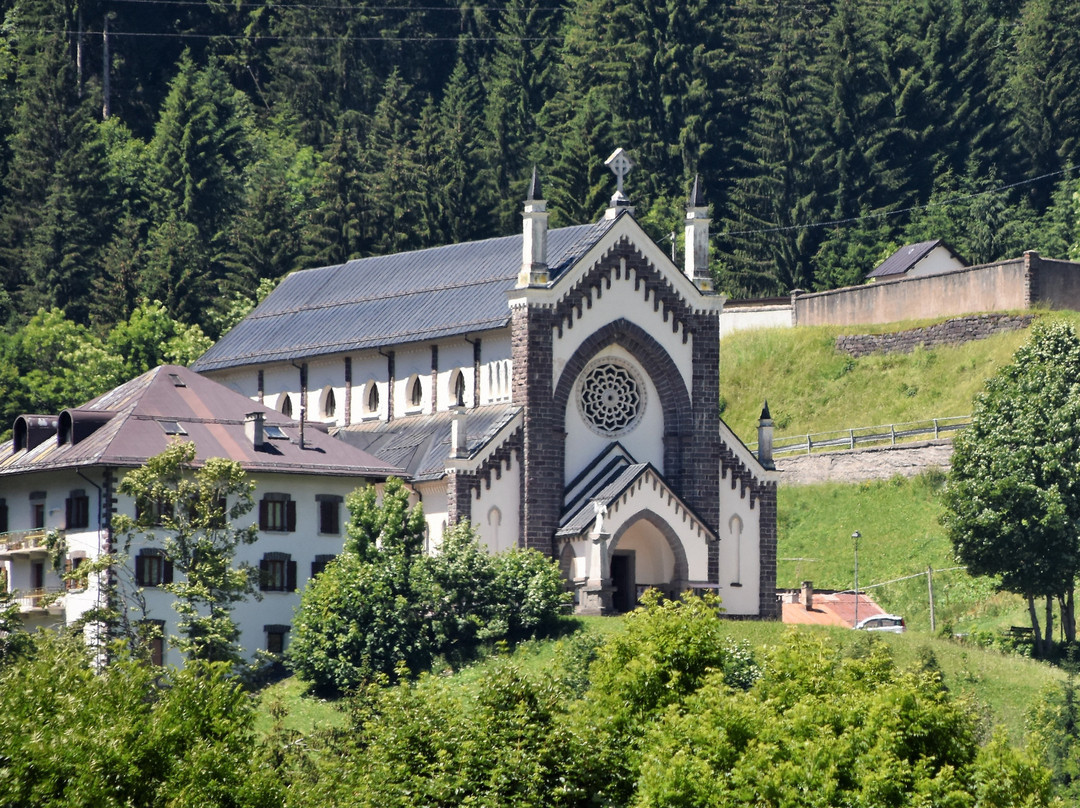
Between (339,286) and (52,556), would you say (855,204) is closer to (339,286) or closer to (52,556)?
(339,286)

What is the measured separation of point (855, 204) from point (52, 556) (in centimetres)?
6958

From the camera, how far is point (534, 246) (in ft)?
269

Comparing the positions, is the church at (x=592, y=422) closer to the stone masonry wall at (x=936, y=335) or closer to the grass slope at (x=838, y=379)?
the grass slope at (x=838, y=379)

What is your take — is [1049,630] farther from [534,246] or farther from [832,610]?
[534,246]

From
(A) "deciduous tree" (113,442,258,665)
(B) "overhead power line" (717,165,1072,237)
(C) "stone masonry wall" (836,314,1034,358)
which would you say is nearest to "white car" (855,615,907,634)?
(A) "deciduous tree" (113,442,258,665)

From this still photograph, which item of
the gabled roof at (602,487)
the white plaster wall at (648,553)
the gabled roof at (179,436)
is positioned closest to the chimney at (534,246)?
the gabled roof at (602,487)

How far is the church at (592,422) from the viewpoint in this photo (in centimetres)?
8156

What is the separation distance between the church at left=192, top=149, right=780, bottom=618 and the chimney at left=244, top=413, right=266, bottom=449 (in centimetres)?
502

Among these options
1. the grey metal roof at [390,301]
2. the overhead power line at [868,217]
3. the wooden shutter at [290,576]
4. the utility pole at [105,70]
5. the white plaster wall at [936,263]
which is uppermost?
the utility pole at [105,70]

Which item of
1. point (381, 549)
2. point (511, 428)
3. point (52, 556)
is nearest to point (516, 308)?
point (511, 428)

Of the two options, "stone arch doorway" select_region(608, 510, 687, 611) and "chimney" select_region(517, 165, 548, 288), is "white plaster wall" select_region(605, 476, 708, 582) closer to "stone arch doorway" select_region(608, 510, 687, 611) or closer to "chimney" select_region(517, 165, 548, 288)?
"stone arch doorway" select_region(608, 510, 687, 611)

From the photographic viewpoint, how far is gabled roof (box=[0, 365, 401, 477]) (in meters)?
81.8

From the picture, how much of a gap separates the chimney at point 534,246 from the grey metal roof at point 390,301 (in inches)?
28.2

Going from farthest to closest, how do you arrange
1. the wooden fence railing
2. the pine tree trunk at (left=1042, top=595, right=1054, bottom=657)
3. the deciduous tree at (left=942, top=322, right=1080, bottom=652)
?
the wooden fence railing
the deciduous tree at (left=942, top=322, right=1080, bottom=652)
the pine tree trunk at (left=1042, top=595, right=1054, bottom=657)
